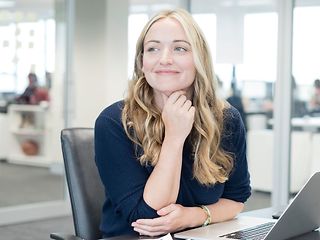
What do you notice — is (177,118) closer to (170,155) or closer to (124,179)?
(170,155)

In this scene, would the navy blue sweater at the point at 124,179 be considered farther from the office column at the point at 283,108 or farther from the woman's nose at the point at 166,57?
the office column at the point at 283,108

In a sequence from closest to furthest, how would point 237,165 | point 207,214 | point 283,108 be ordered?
point 207,214
point 237,165
point 283,108

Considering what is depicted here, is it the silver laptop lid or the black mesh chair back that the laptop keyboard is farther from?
the black mesh chair back

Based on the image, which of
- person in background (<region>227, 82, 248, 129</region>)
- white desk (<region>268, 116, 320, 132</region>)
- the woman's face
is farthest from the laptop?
person in background (<region>227, 82, 248, 129</region>)

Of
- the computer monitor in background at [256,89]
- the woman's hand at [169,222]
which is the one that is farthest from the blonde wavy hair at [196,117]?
the computer monitor in background at [256,89]

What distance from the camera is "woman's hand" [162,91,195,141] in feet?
5.28

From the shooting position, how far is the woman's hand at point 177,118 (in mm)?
1608

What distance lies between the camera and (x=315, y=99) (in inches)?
202

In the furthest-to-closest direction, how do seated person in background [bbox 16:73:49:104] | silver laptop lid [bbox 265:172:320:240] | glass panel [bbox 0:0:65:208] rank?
seated person in background [bbox 16:73:49:104] → glass panel [bbox 0:0:65:208] → silver laptop lid [bbox 265:172:320:240]

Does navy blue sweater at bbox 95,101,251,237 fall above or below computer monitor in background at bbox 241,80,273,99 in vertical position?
below

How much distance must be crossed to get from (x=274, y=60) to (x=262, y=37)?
0.77ft

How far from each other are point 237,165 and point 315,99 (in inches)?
137

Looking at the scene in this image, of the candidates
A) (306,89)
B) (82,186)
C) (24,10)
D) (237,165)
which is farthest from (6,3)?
→ (237,165)

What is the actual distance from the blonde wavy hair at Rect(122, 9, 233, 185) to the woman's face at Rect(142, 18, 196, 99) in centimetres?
2
